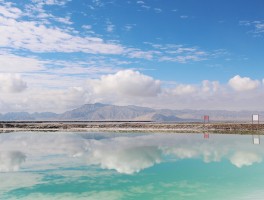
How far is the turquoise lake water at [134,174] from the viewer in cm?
1923

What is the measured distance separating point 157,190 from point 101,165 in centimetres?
953

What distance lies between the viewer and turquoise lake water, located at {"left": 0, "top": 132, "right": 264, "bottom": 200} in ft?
63.1

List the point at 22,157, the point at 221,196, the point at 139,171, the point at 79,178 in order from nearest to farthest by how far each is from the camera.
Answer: the point at 221,196
the point at 79,178
the point at 139,171
the point at 22,157

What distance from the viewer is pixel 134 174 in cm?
2472

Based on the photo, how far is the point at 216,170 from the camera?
86.0 ft

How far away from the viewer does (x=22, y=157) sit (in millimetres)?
34031

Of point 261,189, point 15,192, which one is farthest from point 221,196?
point 15,192

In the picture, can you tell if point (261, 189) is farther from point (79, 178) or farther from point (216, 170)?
point (79, 178)

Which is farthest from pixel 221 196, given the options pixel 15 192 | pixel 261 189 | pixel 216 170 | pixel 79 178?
pixel 15 192

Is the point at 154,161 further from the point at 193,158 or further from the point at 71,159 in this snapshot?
the point at 71,159

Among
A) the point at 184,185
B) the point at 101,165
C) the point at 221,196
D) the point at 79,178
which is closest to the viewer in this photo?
the point at 221,196

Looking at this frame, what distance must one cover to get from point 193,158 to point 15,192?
57.7 feet

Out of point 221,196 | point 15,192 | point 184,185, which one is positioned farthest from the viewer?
point 184,185

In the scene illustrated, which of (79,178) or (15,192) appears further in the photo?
(79,178)
